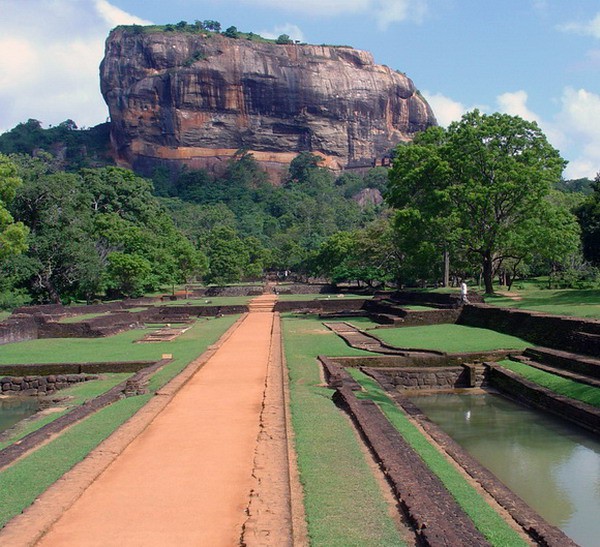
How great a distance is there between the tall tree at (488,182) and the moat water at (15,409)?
1993cm

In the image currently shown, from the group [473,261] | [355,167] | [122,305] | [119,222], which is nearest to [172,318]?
[122,305]

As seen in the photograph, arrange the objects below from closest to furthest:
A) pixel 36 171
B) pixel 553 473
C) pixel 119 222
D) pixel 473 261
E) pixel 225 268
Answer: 1. pixel 553 473
2. pixel 473 261
3. pixel 36 171
4. pixel 119 222
5. pixel 225 268

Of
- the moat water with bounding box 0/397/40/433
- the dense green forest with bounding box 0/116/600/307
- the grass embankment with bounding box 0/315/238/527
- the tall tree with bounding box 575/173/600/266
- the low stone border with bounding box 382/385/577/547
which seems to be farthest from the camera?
the tall tree with bounding box 575/173/600/266

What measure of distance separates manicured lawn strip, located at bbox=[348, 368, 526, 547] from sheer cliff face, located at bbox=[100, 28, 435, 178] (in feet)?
450

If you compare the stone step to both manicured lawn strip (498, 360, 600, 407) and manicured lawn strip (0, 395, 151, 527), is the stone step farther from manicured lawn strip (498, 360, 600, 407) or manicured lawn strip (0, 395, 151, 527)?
manicured lawn strip (0, 395, 151, 527)

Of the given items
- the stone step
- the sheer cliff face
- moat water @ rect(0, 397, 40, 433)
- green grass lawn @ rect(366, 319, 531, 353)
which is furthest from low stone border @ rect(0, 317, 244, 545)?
the sheer cliff face

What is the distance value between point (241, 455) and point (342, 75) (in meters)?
155

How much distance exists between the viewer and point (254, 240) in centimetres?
8244

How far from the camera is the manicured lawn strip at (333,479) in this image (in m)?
6.01

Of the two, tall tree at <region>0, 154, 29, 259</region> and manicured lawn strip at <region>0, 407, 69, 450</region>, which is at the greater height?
tall tree at <region>0, 154, 29, 259</region>

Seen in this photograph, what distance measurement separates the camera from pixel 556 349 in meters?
17.9

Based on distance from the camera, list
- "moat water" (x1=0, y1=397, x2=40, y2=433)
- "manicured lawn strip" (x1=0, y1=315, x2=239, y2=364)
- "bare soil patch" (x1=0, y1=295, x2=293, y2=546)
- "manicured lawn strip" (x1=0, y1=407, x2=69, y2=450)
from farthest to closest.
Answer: "manicured lawn strip" (x1=0, y1=315, x2=239, y2=364)
"moat water" (x1=0, y1=397, x2=40, y2=433)
"manicured lawn strip" (x1=0, y1=407, x2=69, y2=450)
"bare soil patch" (x1=0, y1=295, x2=293, y2=546)

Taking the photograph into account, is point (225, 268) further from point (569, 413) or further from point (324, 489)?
point (324, 489)

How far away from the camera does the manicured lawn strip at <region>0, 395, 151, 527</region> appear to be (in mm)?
6984
